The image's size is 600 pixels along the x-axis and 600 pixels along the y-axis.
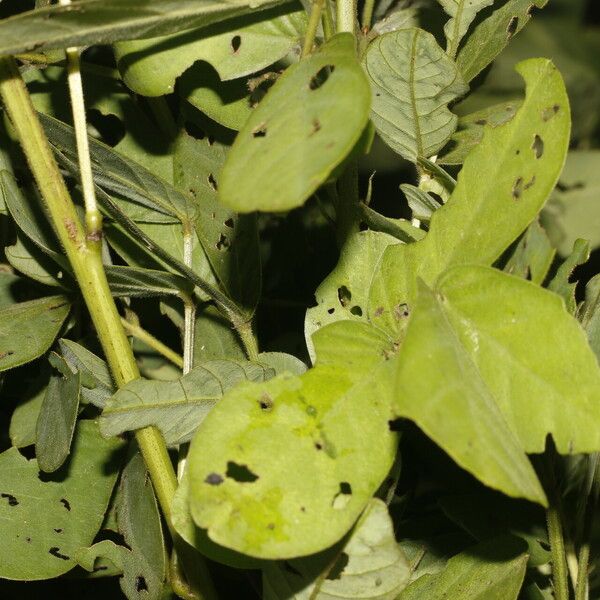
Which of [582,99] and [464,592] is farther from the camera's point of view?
[582,99]

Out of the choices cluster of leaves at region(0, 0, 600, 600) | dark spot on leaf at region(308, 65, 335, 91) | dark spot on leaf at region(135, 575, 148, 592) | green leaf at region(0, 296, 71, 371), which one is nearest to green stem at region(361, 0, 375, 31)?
cluster of leaves at region(0, 0, 600, 600)

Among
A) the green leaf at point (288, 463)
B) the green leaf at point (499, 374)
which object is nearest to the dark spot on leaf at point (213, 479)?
the green leaf at point (288, 463)

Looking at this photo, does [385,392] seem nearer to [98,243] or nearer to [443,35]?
[98,243]

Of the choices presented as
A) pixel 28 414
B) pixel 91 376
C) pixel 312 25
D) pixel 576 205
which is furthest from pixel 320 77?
pixel 576 205

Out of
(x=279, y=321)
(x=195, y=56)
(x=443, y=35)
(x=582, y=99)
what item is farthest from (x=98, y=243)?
(x=582, y=99)

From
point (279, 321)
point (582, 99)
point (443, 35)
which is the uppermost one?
point (443, 35)

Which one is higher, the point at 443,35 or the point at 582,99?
the point at 443,35

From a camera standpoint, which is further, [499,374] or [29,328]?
[29,328]

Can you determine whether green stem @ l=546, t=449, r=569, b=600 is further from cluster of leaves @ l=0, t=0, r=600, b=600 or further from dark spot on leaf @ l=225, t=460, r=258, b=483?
dark spot on leaf @ l=225, t=460, r=258, b=483

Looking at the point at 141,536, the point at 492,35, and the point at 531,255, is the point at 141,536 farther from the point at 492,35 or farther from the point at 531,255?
the point at 492,35
